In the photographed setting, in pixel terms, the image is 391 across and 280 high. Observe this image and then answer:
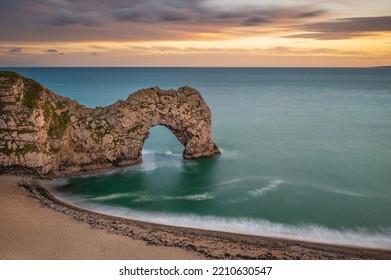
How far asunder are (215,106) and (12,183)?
31.5 m

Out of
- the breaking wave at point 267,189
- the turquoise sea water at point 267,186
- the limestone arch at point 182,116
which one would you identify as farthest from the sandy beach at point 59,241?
the limestone arch at point 182,116

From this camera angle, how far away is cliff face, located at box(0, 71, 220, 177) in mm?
17734

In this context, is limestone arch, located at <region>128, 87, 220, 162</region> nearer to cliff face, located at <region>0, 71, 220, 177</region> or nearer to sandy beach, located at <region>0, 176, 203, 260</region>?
cliff face, located at <region>0, 71, 220, 177</region>

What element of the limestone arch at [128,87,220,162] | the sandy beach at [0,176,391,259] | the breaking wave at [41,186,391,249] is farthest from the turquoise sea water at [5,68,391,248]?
the limestone arch at [128,87,220,162]

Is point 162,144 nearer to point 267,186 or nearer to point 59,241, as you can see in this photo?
point 267,186

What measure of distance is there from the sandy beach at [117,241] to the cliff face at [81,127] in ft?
11.7

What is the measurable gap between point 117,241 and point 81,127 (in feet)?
28.9

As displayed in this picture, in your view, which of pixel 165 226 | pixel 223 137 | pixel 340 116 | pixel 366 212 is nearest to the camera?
pixel 165 226

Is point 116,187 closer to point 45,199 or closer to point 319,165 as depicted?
point 45,199

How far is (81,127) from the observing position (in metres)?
19.8

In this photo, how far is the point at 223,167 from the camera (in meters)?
21.5

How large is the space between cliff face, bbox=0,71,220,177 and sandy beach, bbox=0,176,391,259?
3.58 m

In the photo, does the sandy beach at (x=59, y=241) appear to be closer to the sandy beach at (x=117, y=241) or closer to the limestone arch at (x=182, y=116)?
the sandy beach at (x=117, y=241)

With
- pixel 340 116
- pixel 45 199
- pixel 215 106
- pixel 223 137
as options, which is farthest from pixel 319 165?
pixel 215 106
